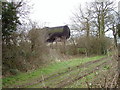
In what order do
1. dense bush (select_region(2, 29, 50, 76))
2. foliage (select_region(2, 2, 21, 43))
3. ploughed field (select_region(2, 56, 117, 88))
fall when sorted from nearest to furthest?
1. ploughed field (select_region(2, 56, 117, 88))
2. foliage (select_region(2, 2, 21, 43))
3. dense bush (select_region(2, 29, 50, 76))

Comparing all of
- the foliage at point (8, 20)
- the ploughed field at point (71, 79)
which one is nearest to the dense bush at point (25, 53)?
the foliage at point (8, 20)

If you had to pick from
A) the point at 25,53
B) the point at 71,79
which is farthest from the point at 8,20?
the point at 71,79

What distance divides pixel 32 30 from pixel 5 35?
2848 millimetres

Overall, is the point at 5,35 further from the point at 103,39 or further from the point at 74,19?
the point at 74,19

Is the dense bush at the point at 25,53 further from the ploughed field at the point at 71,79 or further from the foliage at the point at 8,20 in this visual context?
the ploughed field at the point at 71,79

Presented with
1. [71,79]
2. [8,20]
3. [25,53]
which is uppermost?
[8,20]

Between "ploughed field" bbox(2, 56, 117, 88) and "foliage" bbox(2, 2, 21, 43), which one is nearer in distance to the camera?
"ploughed field" bbox(2, 56, 117, 88)

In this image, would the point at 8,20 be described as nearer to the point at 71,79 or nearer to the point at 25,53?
the point at 25,53

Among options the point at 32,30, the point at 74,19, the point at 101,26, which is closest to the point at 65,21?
the point at 74,19

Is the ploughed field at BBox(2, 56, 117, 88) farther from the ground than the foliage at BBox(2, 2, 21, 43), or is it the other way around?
the foliage at BBox(2, 2, 21, 43)

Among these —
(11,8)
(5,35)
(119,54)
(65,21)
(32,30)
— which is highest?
(65,21)

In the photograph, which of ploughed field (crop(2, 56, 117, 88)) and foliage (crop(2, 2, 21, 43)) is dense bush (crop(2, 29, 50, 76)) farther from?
ploughed field (crop(2, 56, 117, 88))

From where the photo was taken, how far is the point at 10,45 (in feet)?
18.5

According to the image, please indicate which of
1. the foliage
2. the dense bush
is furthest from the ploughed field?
the foliage
